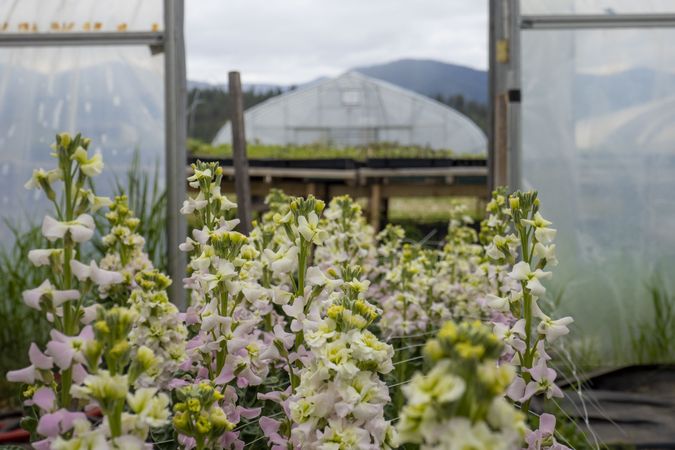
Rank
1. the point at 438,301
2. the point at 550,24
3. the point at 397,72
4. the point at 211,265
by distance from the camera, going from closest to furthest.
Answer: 1. the point at 211,265
2. the point at 438,301
3. the point at 550,24
4. the point at 397,72

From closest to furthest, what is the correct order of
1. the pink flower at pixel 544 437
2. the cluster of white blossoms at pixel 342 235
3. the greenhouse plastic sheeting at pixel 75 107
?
1. the pink flower at pixel 544 437
2. the cluster of white blossoms at pixel 342 235
3. the greenhouse plastic sheeting at pixel 75 107

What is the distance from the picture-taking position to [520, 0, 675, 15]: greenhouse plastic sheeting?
3432 mm

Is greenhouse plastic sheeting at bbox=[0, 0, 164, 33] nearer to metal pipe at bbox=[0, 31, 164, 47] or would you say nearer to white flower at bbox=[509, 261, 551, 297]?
metal pipe at bbox=[0, 31, 164, 47]

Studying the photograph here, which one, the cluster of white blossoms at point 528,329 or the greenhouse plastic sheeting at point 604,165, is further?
the greenhouse plastic sheeting at point 604,165

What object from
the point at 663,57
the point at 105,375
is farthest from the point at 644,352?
the point at 105,375

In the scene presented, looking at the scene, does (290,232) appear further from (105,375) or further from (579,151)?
(579,151)

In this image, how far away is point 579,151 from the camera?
3.53 meters

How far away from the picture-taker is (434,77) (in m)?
12.6

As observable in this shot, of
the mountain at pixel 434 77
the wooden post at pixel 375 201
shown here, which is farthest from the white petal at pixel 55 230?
the mountain at pixel 434 77

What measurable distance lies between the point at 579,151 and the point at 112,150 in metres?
2.05

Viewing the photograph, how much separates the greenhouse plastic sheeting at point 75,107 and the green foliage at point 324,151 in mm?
4748

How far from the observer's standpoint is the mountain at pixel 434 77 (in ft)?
39.9

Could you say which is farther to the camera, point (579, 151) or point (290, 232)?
point (579, 151)

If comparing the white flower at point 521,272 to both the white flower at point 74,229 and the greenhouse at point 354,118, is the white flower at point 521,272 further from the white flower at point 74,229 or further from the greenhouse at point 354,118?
the greenhouse at point 354,118
